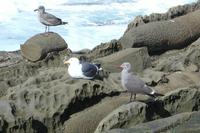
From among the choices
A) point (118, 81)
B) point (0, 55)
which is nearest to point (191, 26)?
point (118, 81)

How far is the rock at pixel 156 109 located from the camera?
246 inches

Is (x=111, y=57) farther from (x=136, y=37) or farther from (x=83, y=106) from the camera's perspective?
(x=83, y=106)

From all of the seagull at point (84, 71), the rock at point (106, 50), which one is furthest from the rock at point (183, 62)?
the seagull at point (84, 71)

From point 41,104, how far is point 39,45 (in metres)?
2.69

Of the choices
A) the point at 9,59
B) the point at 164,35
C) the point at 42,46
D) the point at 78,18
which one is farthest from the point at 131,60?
the point at 78,18

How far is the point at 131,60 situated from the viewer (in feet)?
27.3

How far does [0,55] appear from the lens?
37.0 ft

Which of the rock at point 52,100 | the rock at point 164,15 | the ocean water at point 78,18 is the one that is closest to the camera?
the rock at point 52,100

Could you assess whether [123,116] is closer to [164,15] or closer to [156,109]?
[156,109]

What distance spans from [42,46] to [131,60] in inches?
67.5

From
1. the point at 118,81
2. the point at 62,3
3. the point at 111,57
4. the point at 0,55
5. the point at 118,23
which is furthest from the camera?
the point at 62,3

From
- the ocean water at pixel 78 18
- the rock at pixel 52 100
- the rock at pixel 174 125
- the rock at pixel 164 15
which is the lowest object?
the ocean water at pixel 78 18

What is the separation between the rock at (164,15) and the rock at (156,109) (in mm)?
3284

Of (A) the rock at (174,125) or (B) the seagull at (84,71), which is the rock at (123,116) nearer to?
(A) the rock at (174,125)
